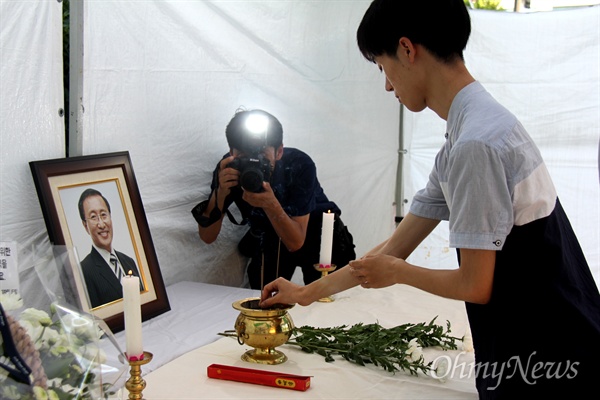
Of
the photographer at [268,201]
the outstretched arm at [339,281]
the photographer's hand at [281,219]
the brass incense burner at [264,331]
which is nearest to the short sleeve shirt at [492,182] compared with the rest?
the outstretched arm at [339,281]

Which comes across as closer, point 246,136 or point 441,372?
point 441,372

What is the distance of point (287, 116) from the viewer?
8.72ft

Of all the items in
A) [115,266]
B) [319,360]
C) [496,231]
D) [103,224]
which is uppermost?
[496,231]

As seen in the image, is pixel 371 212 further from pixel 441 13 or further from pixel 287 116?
pixel 441 13

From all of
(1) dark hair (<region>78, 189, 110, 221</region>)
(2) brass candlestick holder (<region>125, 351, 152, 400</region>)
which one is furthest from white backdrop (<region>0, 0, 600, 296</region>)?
(2) brass candlestick holder (<region>125, 351, 152, 400</region>)

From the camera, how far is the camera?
6.77ft

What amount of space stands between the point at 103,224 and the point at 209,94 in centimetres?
72

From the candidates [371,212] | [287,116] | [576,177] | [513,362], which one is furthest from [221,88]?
[576,177]

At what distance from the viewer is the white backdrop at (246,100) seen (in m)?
1.63

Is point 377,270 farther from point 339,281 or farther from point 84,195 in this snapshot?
point 84,195

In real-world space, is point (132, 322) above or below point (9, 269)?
below

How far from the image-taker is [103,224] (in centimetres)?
168

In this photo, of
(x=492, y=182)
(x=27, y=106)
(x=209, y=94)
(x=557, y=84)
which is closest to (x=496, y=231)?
(x=492, y=182)

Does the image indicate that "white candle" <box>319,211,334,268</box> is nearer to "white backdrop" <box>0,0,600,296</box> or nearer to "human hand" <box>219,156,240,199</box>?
"human hand" <box>219,156,240,199</box>
